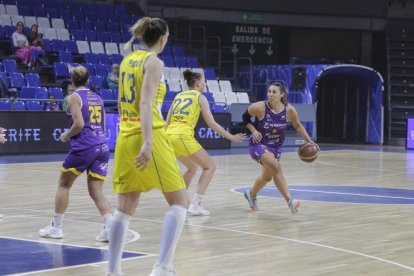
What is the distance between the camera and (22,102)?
21391mm

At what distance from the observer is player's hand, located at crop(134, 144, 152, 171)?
5.79m

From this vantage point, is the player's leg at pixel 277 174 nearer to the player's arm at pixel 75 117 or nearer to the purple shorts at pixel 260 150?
the purple shorts at pixel 260 150

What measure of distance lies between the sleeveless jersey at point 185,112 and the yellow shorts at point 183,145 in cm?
11

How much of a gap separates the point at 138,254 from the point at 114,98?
16.1 m

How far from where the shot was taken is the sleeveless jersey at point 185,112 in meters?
10.9

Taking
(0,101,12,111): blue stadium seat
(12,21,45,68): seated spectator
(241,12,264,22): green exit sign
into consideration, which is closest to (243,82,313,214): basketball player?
(0,101,12,111): blue stadium seat

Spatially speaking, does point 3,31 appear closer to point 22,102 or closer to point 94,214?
point 22,102

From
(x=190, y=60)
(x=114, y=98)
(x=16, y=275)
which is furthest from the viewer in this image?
(x=190, y=60)

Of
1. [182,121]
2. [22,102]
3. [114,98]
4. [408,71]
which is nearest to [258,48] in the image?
[408,71]

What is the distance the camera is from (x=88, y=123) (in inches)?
346

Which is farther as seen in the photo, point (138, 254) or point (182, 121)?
point (182, 121)

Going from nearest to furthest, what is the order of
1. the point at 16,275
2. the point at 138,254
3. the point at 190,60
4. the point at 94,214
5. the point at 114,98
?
the point at 16,275, the point at 138,254, the point at 94,214, the point at 114,98, the point at 190,60

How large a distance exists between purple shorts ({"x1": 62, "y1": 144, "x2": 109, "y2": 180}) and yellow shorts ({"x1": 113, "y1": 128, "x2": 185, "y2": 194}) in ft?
8.30

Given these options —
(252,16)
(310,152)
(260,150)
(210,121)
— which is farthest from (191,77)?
(252,16)
